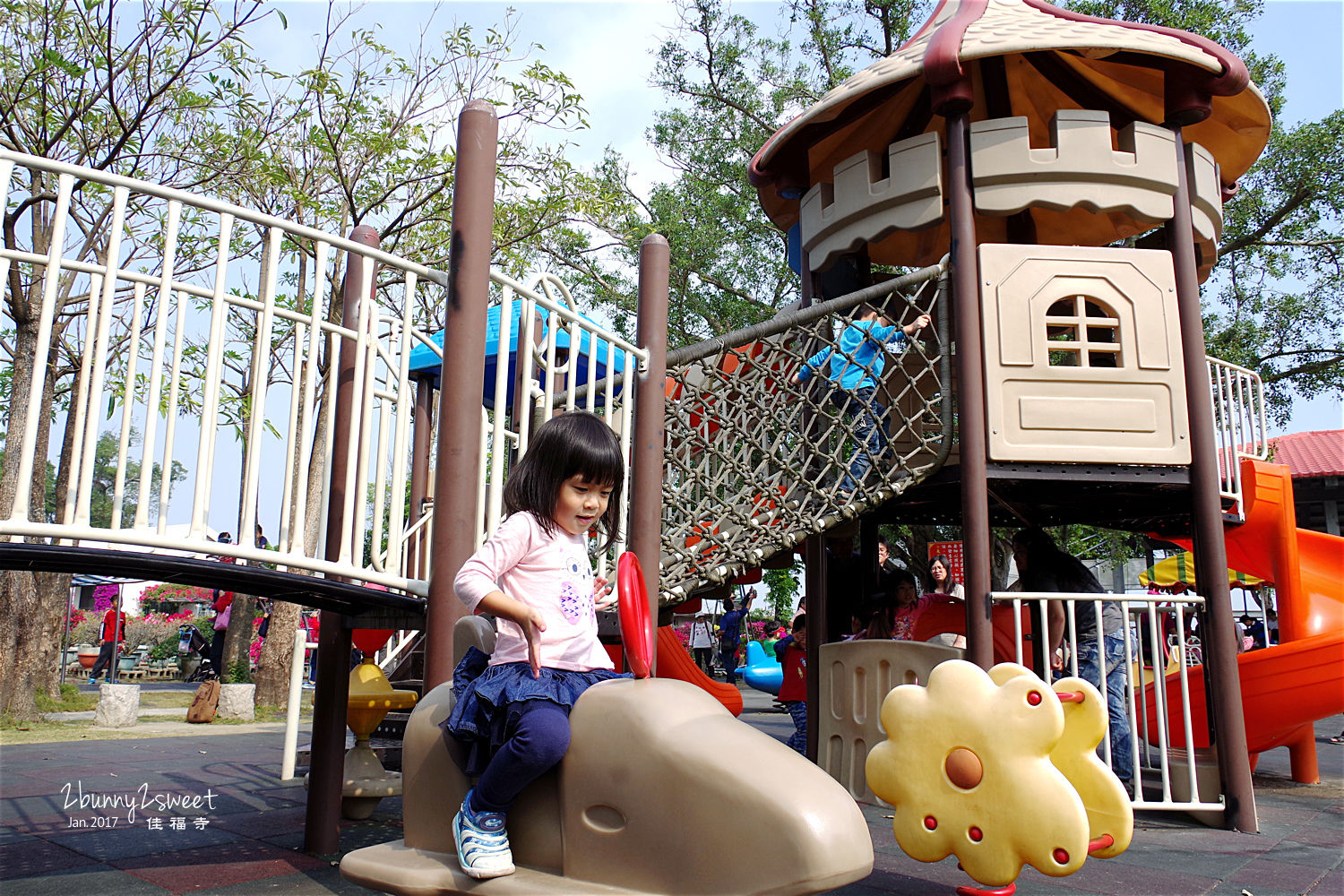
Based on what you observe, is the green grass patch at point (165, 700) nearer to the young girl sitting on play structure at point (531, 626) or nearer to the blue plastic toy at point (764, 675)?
the blue plastic toy at point (764, 675)

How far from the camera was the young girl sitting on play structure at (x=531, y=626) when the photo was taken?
1.94 meters

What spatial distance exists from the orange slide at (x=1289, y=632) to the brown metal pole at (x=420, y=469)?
5.46 m

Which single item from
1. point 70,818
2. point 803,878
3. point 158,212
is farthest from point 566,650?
point 158,212

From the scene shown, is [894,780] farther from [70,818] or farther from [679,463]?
[70,818]

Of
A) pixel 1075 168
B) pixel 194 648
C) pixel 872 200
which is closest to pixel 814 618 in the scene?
pixel 872 200

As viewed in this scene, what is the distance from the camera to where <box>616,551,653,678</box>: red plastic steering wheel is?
199 centimetres

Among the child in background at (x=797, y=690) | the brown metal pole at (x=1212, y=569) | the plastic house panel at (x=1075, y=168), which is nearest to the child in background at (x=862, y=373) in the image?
the plastic house panel at (x=1075, y=168)

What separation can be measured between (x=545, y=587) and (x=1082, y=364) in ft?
13.2

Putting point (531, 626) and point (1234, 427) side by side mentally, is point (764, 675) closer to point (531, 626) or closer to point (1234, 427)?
point (1234, 427)

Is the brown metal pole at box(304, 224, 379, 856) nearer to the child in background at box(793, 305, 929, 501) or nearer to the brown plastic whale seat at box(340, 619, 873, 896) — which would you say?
the brown plastic whale seat at box(340, 619, 873, 896)

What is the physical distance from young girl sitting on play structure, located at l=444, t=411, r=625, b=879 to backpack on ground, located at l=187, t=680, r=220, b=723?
9.11 m

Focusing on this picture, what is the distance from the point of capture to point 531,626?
201 cm

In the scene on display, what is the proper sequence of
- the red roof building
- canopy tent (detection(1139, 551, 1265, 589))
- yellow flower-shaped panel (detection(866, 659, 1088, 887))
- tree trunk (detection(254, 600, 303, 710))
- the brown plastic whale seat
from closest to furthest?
the brown plastic whale seat, yellow flower-shaped panel (detection(866, 659, 1088, 887)), tree trunk (detection(254, 600, 303, 710)), canopy tent (detection(1139, 551, 1265, 589)), the red roof building

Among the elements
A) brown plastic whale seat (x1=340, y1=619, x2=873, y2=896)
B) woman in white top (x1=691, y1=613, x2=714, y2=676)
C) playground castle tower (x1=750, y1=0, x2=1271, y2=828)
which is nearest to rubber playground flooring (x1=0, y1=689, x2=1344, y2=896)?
brown plastic whale seat (x1=340, y1=619, x2=873, y2=896)
